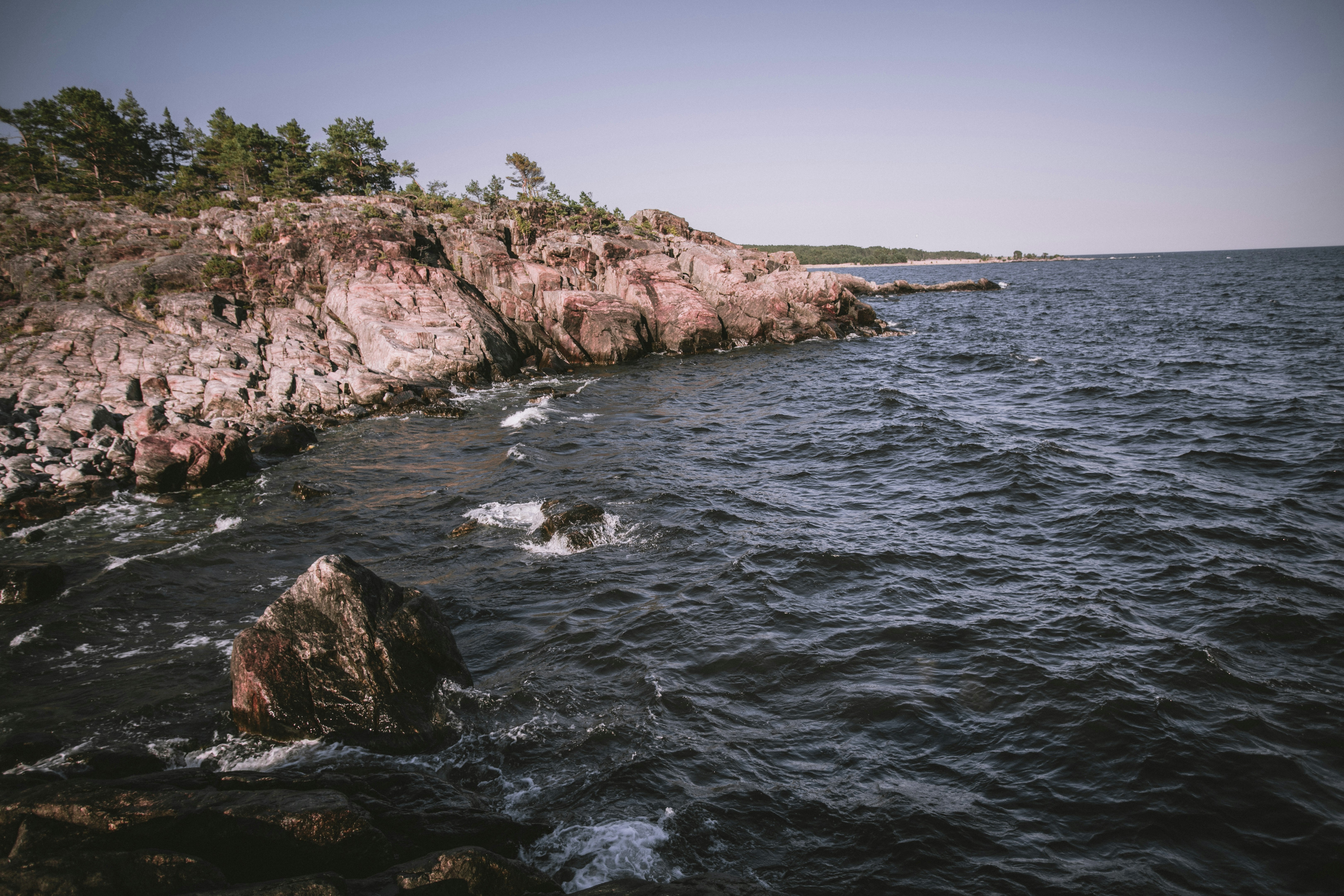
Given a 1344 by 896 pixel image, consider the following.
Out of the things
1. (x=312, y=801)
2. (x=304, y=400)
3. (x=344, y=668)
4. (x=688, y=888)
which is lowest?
(x=688, y=888)

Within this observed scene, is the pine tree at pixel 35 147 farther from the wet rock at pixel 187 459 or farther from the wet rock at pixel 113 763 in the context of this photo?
the wet rock at pixel 113 763

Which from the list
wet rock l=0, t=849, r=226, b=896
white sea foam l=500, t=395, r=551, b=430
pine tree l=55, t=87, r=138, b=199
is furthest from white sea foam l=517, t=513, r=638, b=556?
pine tree l=55, t=87, r=138, b=199

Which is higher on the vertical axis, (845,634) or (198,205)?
(198,205)

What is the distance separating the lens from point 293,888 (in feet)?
17.4

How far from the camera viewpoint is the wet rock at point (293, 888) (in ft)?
17.2

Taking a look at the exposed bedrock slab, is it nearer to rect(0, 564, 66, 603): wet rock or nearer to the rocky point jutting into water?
the rocky point jutting into water

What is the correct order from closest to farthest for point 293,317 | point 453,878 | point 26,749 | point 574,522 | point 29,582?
1. point 453,878
2. point 26,749
3. point 29,582
4. point 574,522
5. point 293,317

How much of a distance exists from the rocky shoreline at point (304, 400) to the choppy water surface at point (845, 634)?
1005mm

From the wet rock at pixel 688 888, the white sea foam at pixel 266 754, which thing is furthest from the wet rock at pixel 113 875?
the white sea foam at pixel 266 754

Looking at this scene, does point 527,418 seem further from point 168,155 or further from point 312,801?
point 168,155

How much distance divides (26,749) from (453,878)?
834 centimetres

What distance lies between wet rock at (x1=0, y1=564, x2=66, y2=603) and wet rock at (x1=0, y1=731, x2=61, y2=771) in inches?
280

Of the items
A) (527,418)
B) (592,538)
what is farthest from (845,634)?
(527,418)

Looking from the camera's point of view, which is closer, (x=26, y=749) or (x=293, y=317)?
(x=26, y=749)
